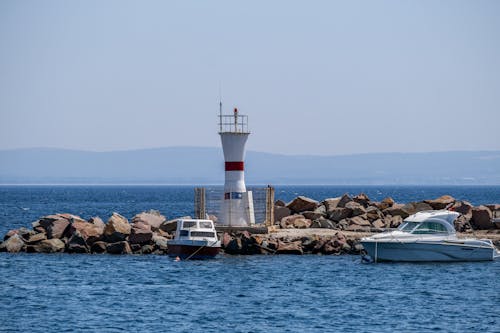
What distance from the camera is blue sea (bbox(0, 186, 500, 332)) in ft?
103

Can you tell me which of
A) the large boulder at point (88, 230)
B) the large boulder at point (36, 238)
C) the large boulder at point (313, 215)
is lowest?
the large boulder at point (36, 238)

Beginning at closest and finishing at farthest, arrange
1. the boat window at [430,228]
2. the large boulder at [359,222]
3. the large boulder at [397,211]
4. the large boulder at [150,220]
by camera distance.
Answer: the boat window at [430,228] < the large boulder at [150,220] < the large boulder at [359,222] < the large boulder at [397,211]

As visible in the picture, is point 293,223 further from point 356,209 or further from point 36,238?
point 36,238

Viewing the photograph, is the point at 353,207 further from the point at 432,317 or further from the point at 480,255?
the point at 432,317

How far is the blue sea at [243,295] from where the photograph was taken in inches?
1235

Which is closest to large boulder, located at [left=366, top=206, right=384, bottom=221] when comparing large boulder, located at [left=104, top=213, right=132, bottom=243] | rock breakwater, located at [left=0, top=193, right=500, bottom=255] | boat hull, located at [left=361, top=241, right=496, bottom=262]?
rock breakwater, located at [left=0, top=193, right=500, bottom=255]

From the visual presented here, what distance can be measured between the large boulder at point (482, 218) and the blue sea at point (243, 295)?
24.1ft

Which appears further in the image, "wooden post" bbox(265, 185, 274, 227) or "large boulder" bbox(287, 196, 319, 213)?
"large boulder" bbox(287, 196, 319, 213)

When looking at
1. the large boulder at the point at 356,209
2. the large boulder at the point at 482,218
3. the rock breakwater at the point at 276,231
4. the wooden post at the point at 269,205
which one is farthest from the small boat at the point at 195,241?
the large boulder at the point at 482,218

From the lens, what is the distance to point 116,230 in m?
50.2

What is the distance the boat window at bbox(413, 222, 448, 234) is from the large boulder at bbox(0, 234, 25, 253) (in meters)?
20.9

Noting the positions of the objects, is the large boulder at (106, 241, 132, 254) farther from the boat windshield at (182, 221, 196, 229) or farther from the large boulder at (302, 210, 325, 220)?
the large boulder at (302, 210, 325, 220)

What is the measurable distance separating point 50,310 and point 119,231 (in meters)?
16.6

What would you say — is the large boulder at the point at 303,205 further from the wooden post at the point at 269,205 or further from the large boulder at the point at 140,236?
the large boulder at the point at 140,236
